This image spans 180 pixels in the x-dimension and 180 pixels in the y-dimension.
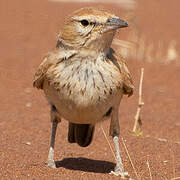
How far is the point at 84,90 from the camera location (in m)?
6.06

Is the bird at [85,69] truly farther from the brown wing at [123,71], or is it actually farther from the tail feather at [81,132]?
the tail feather at [81,132]

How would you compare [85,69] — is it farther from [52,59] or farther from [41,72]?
[41,72]

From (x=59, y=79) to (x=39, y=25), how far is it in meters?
11.2

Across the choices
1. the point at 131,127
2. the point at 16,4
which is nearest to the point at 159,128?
the point at 131,127

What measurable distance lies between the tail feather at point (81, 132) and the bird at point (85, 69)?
49 centimetres

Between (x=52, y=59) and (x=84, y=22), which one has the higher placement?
(x=84, y=22)

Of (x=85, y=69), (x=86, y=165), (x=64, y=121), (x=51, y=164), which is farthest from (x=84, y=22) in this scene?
(x=64, y=121)

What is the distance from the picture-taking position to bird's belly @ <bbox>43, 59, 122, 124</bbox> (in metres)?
6.04

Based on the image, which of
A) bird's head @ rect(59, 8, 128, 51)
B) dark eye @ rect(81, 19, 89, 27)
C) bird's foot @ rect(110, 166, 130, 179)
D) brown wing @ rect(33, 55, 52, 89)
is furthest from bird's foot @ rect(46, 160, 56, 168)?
dark eye @ rect(81, 19, 89, 27)

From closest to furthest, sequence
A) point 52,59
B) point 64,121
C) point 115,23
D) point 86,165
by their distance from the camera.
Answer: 1. point 115,23
2. point 52,59
3. point 86,165
4. point 64,121

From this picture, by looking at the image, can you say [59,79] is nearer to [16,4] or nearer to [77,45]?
[77,45]

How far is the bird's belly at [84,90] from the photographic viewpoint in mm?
6043

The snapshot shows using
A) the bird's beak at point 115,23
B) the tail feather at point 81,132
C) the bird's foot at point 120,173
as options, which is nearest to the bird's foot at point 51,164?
the tail feather at point 81,132

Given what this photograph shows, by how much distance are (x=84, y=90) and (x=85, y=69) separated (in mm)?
217
